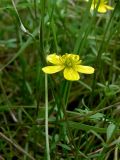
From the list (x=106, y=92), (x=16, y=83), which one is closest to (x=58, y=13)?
(x=16, y=83)

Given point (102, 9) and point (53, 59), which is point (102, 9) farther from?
point (53, 59)

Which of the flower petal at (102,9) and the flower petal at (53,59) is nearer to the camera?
the flower petal at (53,59)

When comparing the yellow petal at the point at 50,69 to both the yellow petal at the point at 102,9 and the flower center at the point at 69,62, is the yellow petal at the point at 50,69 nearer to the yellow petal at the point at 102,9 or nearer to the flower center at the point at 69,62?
the flower center at the point at 69,62

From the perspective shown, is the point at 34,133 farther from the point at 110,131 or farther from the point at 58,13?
the point at 58,13

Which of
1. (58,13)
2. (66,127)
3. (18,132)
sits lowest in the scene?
(18,132)

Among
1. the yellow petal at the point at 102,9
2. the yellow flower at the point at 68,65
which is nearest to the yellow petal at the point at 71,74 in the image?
the yellow flower at the point at 68,65

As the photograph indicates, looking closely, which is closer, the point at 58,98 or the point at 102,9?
the point at 58,98

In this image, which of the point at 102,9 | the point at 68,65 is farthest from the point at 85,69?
the point at 102,9

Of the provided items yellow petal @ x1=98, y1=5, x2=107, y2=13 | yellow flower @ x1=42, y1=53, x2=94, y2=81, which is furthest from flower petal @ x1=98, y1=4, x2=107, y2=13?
yellow flower @ x1=42, y1=53, x2=94, y2=81
